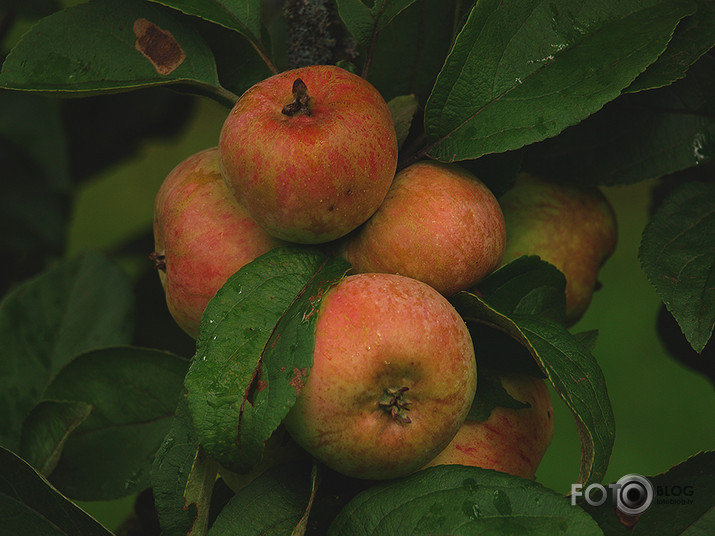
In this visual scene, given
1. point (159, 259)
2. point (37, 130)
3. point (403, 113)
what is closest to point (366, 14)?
point (403, 113)

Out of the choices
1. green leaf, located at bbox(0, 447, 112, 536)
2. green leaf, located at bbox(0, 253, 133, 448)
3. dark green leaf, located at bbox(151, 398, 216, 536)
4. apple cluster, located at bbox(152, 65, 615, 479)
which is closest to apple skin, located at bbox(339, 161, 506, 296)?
apple cluster, located at bbox(152, 65, 615, 479)

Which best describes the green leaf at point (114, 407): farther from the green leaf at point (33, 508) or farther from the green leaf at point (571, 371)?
the green leaf at point (571, 371)

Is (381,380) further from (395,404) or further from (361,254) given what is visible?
(361,254)

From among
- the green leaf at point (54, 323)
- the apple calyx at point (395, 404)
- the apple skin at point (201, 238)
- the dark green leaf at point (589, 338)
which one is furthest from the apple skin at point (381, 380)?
the green leaf at point (54, 323)

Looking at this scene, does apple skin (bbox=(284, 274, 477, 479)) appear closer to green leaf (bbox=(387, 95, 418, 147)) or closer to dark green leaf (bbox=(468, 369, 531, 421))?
dark green leaf (bbox=(468, 369, 531, 421))

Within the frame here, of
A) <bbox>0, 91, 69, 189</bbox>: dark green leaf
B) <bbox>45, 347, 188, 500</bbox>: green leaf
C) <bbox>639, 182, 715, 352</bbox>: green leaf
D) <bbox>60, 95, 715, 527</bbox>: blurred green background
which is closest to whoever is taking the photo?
<bbox>639, 182, 715, 352</bbox>: green leaf

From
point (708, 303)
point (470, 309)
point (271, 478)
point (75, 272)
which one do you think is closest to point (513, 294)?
point (470, 309)

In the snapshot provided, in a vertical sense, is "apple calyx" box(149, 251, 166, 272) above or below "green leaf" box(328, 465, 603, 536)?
above

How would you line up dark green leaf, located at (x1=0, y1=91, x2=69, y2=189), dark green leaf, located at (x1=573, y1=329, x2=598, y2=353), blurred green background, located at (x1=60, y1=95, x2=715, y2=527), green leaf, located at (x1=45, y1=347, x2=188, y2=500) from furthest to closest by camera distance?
blurred green background, located at (x1=60, y1=95, x2=715, y2=527), dark green leaf, located at (x1=0, y1=91, x2=69, y2=189), green leaf, located at (x1=45, y1=347, x2=188, y2=500), dark green leaf, located at (x1=573, y1=329, x2=598, y2=353)
